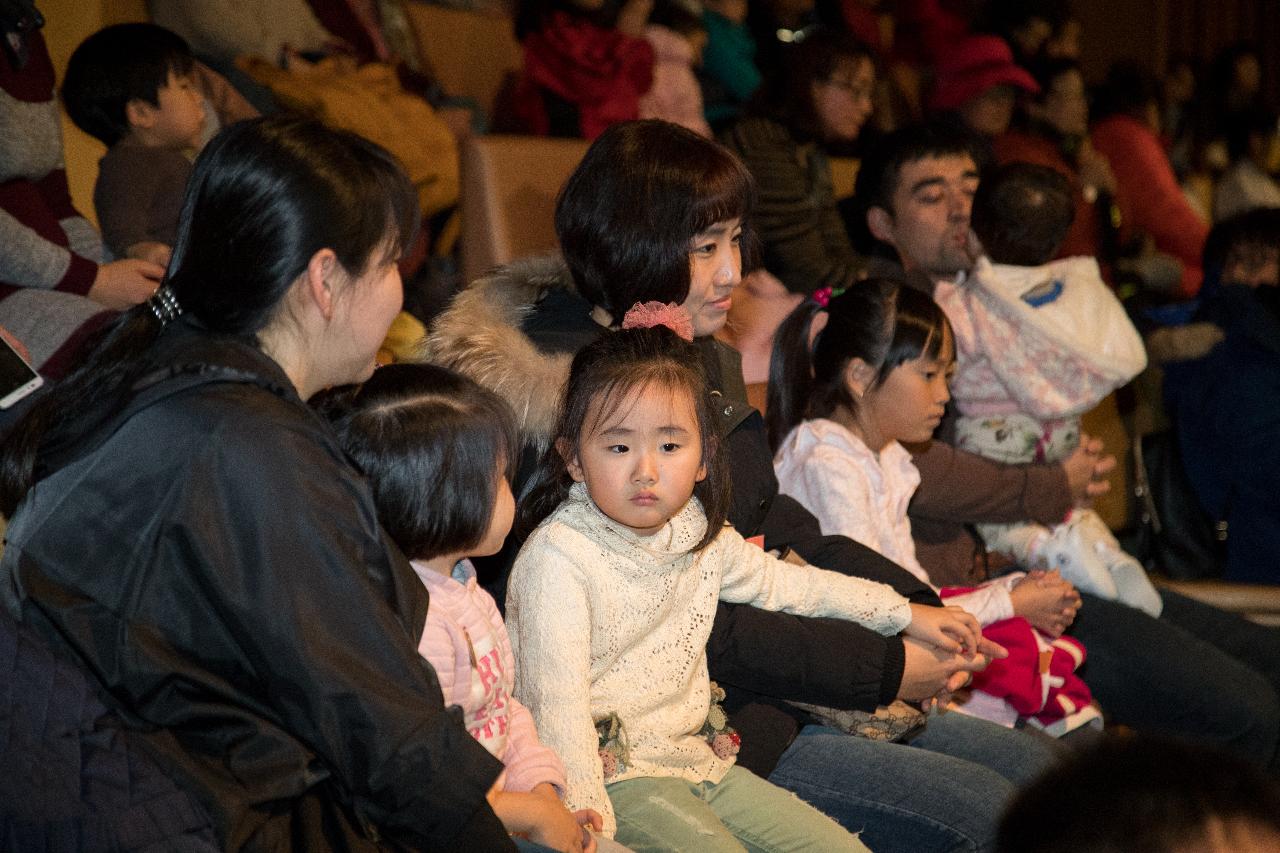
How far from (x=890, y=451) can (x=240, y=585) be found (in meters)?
1.54

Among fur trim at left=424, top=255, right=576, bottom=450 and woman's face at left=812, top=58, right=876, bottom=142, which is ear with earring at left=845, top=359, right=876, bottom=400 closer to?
fur trim at left=424, top=255, right=576, bottom=450

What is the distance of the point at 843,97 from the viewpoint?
12.2ft

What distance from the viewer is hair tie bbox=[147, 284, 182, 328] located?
133 cm

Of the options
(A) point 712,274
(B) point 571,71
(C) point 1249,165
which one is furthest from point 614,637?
(C) point 1249,165

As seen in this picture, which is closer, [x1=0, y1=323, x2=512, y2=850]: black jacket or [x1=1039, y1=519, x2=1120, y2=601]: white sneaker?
[x1=0, y1=323, x2=512, y2=850]: black jacket

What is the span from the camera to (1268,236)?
12.0ft

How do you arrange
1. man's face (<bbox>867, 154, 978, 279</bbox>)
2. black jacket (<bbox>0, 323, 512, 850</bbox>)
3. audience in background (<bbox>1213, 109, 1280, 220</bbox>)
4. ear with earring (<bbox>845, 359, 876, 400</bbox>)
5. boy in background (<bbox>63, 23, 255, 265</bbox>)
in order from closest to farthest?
black jacket (<bbox>0, 323, 512, 850</bbox>), ear with earring (<bbox>845, 359, 876, 400</bbox>), boy in background (<bbox>63, 23, 255, 265</bbox>), man's face (<bbox>867, 154, 978, 279</bbox>), audience in background (<bbox>1213, 109, 1280, 220</bbox>)

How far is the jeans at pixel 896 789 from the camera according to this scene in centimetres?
183

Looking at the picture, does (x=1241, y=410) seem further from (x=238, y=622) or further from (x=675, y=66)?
(x=238, y=622)

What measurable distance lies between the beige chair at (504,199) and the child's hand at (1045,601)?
139 centimetres

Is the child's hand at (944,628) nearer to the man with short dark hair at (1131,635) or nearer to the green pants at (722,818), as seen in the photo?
the green pants at (722,818)

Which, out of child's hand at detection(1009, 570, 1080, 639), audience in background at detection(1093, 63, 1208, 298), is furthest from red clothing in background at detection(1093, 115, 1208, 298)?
child's hand at detection(1009, 570, 1080, 639)

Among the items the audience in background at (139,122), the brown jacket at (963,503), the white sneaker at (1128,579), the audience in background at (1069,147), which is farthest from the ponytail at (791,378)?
the audience in background at (1069,147)

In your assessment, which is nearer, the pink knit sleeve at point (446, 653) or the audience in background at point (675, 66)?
the pink knit sleeve at point (446, 653)
